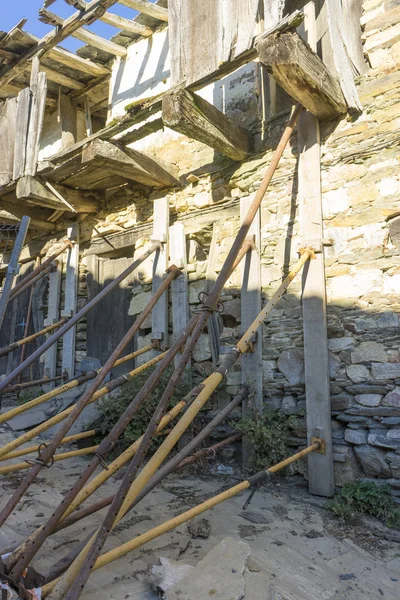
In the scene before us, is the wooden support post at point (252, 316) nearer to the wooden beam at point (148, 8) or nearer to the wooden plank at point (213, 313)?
the wooden plank at point (213, 313)

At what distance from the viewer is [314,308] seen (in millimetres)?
3703

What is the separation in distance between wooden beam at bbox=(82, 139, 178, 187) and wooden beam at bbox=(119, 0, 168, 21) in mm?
2071

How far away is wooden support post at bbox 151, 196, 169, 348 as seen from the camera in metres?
4.92

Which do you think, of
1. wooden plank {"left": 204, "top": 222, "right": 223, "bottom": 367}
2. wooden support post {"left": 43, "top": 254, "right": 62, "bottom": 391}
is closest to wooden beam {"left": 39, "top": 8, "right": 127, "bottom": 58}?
wooden support post {"left": 43, "top": 254, "right": 62, "bottom": 391}

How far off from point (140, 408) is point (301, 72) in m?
3.21

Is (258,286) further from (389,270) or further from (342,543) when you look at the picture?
(342,543)

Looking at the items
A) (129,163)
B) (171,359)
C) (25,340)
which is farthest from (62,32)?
(171,359)

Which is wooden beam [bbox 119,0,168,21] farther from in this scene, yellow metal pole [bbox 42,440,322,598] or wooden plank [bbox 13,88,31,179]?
yellow metal pole [bbox 42,440,322,598]

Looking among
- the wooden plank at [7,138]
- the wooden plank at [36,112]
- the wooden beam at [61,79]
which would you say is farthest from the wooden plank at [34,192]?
the wooden beam at [61,79]

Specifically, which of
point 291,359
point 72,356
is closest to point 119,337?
point 72,356

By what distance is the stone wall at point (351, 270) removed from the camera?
3.41 meters

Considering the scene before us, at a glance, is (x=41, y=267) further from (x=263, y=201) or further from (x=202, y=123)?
(x=263, y=201)

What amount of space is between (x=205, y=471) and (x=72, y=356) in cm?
293

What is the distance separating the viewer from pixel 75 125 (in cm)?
724
